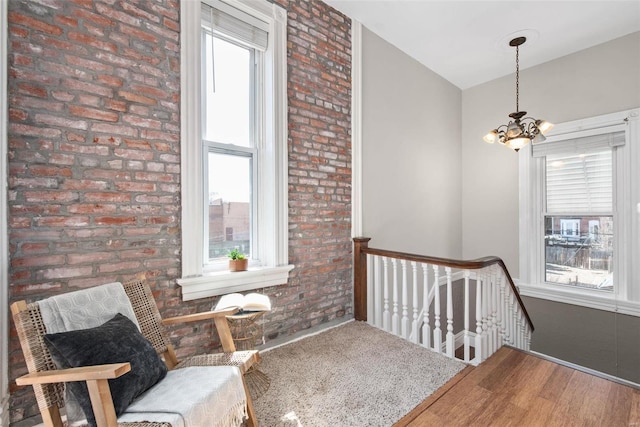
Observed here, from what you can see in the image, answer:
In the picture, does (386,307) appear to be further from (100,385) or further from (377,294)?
(100,385)

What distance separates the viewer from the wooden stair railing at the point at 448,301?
2.31m

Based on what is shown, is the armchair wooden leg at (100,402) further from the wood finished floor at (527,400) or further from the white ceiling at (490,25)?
the white ceiling at (490,25)

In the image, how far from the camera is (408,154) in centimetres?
374

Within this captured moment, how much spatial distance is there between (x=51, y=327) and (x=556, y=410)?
8.67 feet

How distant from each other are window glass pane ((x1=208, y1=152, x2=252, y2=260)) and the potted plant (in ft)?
0.38

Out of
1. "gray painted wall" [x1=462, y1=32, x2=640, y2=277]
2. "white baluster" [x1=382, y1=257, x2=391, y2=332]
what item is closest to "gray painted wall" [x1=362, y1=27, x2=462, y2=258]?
"gray painted wall" [x1=462, y1=32, x2=640, y2=277]

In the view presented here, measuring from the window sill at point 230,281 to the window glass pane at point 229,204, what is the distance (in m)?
0.23

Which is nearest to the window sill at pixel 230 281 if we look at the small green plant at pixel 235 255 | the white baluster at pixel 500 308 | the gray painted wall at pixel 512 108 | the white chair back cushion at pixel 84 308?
the small green plant at pixel 235 255

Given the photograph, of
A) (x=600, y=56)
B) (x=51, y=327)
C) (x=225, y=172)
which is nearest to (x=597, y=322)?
(x=600, y=56)

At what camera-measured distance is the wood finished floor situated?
1661 mm

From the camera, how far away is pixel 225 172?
239 cm

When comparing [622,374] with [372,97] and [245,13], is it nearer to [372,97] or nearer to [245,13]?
[372,97]

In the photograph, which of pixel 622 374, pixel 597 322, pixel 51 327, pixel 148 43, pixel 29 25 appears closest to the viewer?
pixel 51 327

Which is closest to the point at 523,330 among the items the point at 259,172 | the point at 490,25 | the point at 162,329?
the point at 259,172
